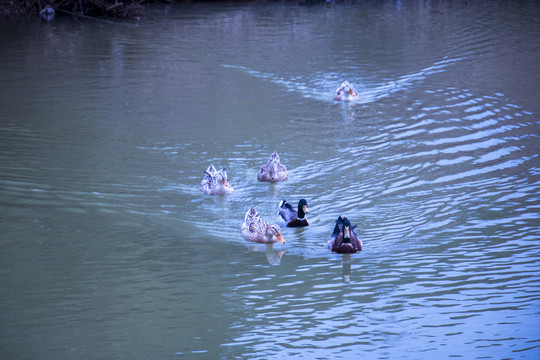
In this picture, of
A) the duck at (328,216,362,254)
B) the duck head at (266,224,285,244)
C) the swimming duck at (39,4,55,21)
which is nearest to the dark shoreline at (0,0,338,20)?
the swimming duck at (39,4,55,21)

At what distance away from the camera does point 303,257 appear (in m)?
8.68

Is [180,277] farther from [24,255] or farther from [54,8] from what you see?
[54,8]

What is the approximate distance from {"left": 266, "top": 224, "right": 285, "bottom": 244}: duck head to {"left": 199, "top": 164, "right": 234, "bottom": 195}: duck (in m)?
1.69

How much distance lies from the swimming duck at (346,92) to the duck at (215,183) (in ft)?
19.8

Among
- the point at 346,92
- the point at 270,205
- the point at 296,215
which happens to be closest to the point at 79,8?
the point at 346,92

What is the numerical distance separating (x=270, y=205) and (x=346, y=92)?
6.11 m

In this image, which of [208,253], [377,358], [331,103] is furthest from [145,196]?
[331,103]

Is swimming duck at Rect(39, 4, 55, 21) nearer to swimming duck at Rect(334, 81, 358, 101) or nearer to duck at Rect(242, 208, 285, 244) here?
swimming duck at Rect(334, 81, 358, 101)

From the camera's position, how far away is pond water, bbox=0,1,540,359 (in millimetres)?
7055

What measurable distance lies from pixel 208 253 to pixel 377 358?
9.41 ft

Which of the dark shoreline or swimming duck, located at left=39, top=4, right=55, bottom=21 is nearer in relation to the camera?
the dark shoreline

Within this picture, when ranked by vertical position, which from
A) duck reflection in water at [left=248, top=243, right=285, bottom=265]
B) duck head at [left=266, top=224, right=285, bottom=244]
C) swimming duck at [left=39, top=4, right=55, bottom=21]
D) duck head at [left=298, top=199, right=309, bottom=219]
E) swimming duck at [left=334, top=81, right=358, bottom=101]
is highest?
swimming duck at [left=39, top=4, right=55, bottom=21]

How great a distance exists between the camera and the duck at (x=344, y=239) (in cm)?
832

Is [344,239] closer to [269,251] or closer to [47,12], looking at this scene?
[269,251]
